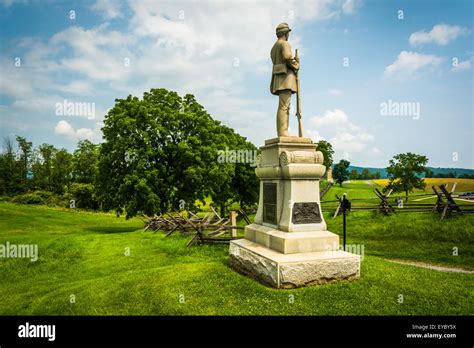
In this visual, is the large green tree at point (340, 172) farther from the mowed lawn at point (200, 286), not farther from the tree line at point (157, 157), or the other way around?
the mowed lawn at point (200, 286)

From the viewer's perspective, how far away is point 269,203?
778cm

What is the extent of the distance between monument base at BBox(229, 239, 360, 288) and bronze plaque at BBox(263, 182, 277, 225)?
36.2 inches

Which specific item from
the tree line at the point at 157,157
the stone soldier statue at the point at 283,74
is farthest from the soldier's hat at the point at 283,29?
the tree line at the point at 157,157

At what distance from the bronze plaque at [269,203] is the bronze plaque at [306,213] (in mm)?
648

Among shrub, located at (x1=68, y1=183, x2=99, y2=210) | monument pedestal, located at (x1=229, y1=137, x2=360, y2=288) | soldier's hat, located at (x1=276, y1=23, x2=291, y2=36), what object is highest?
soldier's hat, located at (x1=276, y1=23, x2=291, y2=36)

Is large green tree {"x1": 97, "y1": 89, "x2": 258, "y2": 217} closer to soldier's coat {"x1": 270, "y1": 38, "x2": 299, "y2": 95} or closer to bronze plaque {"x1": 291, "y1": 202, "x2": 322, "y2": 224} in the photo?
soldier's coat {"x1": 270, "y1": 38, "x2": 299, "y2": 95}

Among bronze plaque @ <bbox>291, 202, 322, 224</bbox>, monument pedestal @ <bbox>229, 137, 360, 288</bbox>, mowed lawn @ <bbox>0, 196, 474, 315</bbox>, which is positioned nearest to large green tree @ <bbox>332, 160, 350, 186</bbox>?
mowed lawn @ <bbox>0, 196, 474, 315</bbox>

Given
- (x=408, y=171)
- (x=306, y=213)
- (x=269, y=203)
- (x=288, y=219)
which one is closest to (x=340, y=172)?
(x=408, y=171)

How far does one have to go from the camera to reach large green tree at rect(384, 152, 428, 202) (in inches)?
1160

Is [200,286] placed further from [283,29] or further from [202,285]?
[283,29]

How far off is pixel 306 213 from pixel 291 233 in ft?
2.10
